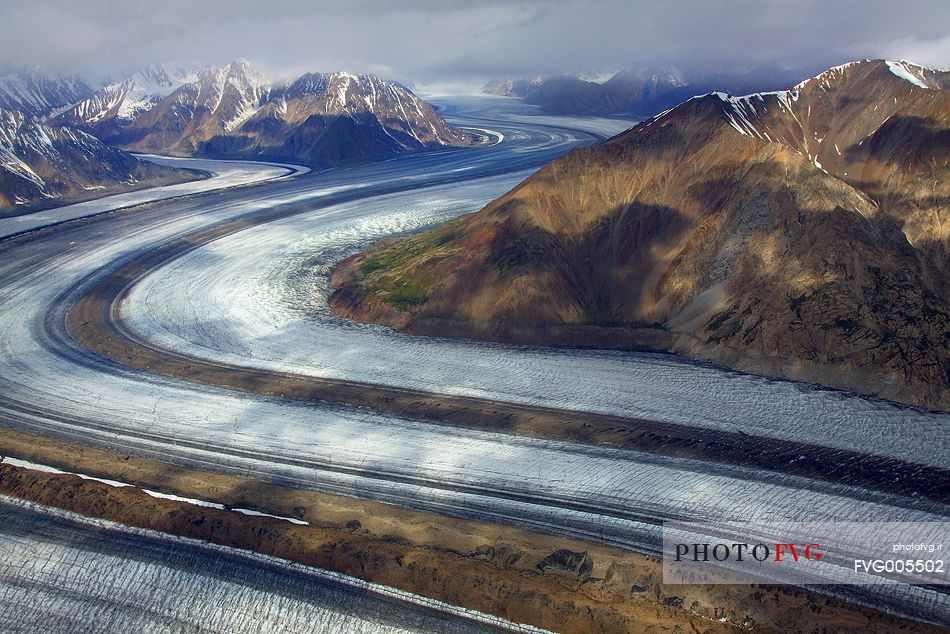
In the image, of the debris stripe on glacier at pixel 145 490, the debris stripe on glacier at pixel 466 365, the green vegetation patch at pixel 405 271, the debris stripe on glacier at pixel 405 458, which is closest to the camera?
the debris stripe on glacier at pixel 405 458

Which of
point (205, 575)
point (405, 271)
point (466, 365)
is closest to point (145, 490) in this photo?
point (205, 575)

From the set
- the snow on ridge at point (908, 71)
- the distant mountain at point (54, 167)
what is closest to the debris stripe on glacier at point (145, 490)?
the snow on ridge at point (908, 71)

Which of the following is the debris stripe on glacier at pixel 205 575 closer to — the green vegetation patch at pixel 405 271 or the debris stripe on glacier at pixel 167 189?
the green vegetation patch at pixel 405 271

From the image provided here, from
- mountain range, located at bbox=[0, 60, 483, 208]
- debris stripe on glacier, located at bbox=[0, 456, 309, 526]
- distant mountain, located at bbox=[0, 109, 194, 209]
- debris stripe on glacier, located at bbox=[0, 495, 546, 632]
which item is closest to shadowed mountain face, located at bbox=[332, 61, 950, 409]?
debris stripe on glacier, located at bbox=[0, 456, 309, 526]

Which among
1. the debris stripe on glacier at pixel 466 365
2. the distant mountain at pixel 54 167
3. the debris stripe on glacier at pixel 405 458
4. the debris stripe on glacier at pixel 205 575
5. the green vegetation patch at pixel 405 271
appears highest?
the distant mountain at pixel 54 167

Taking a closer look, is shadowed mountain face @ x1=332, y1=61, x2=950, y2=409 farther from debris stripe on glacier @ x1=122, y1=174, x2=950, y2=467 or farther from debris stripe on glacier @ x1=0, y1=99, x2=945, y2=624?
debris stripe on glacier @ x1=0, y1=99, x2=945, y2=624
